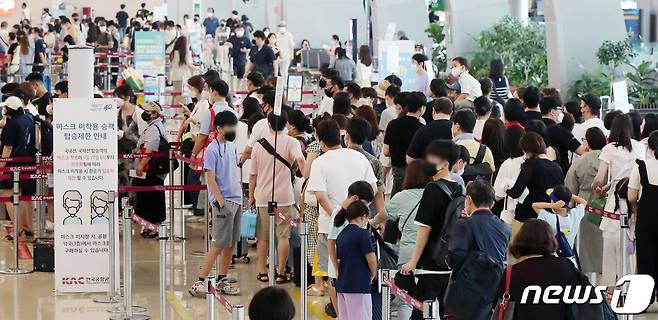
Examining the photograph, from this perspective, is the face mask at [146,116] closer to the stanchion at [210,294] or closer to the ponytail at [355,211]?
the ponytail at [355,211]

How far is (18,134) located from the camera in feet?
43.3

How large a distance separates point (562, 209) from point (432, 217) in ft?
4.69

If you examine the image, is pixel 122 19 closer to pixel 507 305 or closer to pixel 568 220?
pixel 568 220

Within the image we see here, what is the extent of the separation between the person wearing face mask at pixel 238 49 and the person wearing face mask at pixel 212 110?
16622mm

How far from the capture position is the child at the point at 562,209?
8.78 meters

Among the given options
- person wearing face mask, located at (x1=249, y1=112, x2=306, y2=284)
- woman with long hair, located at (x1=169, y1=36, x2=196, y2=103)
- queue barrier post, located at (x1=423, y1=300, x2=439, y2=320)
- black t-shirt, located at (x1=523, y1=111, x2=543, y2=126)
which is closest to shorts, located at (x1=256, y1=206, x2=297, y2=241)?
person wearing face mask, located at (x1=249, y1=112, x2=306, y2=284)

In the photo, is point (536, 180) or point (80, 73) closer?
point (536, 180)

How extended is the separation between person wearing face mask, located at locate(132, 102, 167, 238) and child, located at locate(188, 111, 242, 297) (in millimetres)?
2505

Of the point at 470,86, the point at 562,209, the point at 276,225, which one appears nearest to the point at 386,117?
the point at 470,86

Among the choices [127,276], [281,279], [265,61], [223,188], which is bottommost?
[281,279]

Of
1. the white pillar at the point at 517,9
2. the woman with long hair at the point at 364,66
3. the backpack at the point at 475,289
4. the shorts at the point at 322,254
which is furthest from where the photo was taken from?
the white pillar at the point at 517,9

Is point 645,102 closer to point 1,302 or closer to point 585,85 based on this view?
point 585,85

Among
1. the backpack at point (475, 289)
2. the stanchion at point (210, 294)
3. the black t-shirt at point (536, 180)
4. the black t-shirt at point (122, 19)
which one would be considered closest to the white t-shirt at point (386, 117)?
the black t-shirt at point (536, 180)

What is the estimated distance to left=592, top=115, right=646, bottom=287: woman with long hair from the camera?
417 inches
